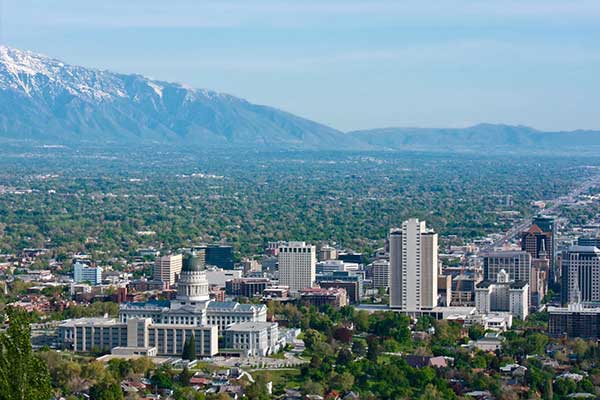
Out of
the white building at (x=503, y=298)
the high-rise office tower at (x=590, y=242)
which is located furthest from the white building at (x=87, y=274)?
the high-rise office tower at (x=590, y=242)

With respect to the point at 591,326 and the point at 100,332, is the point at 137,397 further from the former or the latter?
the point at 591,326

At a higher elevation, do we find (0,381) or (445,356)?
(0,381)

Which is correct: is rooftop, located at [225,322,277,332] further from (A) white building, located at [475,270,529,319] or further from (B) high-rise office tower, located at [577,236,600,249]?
(B) high-rise office tower, located at [577,236,600,249]

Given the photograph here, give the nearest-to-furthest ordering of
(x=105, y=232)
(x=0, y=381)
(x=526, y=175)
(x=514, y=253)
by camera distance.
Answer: (x=0, y=381), (x=514, y=253), (x=105, y=232), (x=526, y=175)

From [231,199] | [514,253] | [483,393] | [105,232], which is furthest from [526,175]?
[483,393]

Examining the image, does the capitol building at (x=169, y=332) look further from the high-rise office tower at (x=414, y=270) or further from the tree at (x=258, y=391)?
the high-rise office tower at (x=414, y=270)
